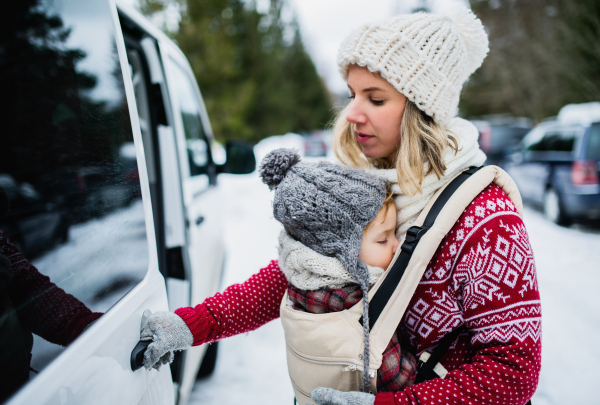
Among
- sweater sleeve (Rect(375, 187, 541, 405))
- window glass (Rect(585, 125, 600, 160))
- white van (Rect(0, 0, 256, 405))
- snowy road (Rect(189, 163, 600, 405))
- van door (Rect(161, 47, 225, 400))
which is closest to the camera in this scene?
white van (Rect(0, 0, 256, 405))

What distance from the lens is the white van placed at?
830mm

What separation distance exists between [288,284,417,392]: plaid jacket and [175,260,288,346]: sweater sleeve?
0.93ft

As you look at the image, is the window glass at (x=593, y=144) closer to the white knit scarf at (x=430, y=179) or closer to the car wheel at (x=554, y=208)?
the car wheel at (x=554, y=208)

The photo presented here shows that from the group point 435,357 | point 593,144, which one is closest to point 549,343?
point 435,357

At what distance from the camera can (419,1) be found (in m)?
22.9

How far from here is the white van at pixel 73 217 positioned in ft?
2.72

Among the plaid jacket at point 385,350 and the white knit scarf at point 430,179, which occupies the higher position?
the white knit scarf at point 430,179

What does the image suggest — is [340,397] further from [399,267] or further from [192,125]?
[192,125]

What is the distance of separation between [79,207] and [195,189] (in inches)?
61.7

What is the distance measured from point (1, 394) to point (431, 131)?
130 centimetres

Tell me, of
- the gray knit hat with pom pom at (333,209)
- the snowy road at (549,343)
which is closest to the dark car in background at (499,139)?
the snowy road at (549,343)

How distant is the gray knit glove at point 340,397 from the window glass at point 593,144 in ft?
20.2

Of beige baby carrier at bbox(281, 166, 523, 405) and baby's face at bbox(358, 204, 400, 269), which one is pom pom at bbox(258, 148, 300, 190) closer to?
baby's face at bbox(358, 204, 400, 269)

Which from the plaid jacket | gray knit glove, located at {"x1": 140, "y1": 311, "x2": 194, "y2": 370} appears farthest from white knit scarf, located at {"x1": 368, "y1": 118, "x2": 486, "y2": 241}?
gray knit glove, located at {"x1": 140, "y1": 311, "x2": 194, "y2": 370}
